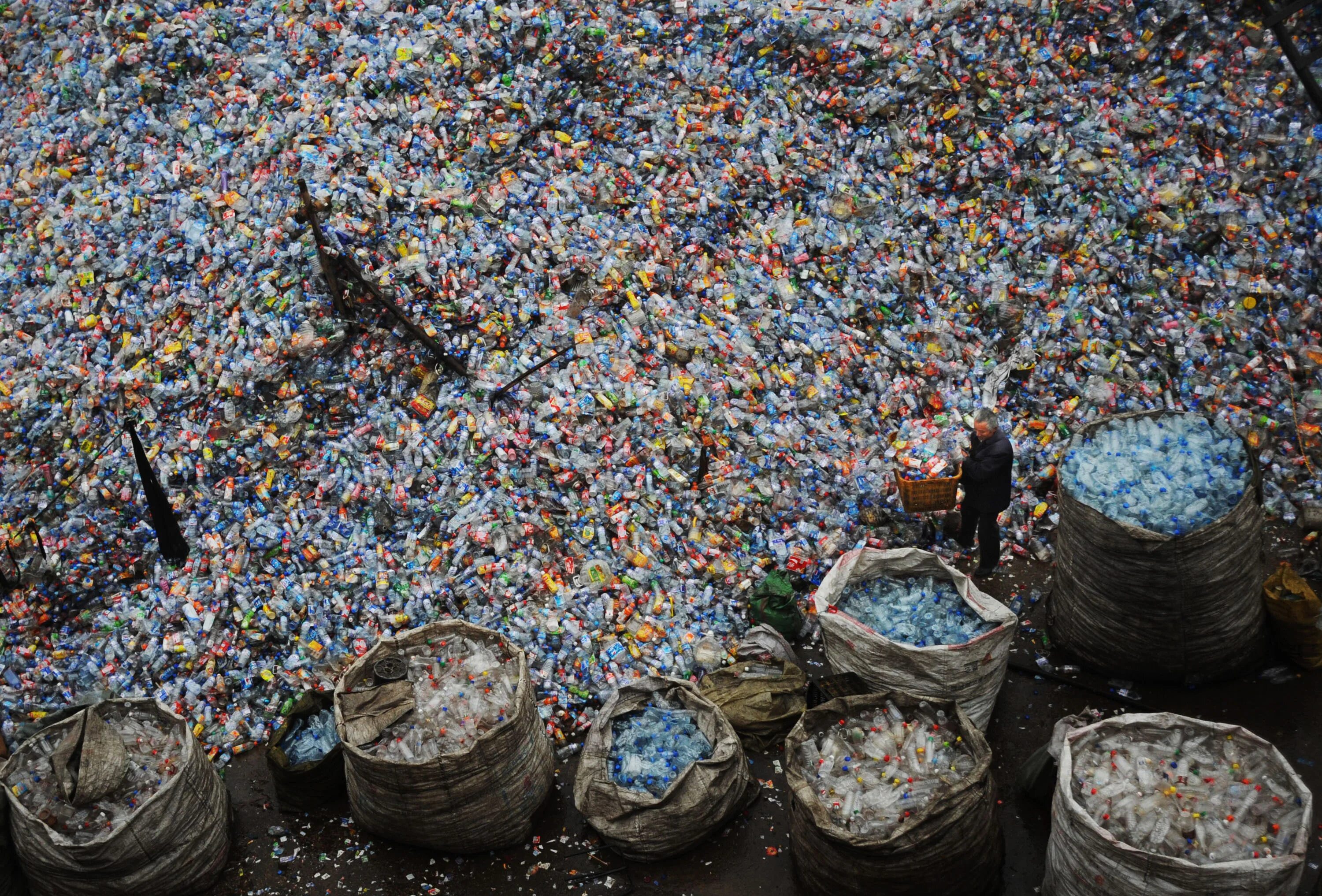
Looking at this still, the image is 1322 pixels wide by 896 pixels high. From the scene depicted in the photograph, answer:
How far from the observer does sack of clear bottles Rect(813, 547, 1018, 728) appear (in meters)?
6.02

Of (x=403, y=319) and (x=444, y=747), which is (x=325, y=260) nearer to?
(x=403, y=319)

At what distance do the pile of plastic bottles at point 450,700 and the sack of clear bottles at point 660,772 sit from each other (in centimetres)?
58

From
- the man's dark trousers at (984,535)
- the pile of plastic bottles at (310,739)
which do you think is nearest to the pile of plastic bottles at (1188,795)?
the man's dark trousers at (984,535)

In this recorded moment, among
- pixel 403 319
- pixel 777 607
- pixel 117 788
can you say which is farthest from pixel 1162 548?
pixel 117 788

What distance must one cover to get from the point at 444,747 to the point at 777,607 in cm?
233

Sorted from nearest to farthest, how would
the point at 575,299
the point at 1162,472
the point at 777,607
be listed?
the point at 1162,472 < the point at 777,607 < the point at 575,299

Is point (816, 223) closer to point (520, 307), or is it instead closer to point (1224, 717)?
point (520, 307)

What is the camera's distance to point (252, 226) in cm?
838

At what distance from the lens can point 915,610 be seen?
6.56m

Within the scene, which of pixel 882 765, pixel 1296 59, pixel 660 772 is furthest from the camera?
pixel 1296 59

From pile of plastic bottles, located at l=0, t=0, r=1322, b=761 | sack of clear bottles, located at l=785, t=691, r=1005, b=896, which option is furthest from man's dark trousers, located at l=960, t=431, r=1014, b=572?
sack of clear bottles, located at l=785, t=691, r=1005, b=896

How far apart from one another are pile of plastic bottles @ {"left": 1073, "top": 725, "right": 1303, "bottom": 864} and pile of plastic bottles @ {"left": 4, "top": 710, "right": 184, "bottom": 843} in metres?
4.69

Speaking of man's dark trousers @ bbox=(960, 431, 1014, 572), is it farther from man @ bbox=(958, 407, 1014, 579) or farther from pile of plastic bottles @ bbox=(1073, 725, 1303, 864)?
pile of plastic bottles @ bbox=(1073, 725, 1303, 864)

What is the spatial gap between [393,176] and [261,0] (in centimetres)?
262
